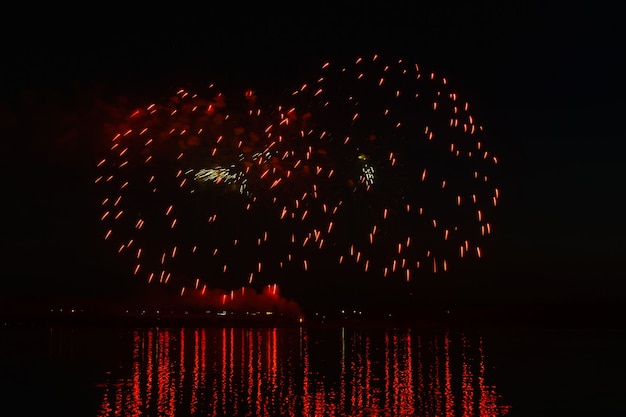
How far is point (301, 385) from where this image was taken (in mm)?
33094

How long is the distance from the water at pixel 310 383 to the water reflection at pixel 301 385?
4cm

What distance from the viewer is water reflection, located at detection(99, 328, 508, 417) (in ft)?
85.8

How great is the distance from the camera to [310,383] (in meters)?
34.0

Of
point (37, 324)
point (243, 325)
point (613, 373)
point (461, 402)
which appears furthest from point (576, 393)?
point (37, 324)

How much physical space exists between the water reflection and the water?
0.04m

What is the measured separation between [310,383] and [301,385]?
0.98 metres

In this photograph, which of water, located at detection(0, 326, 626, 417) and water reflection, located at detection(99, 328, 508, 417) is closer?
water reflection, located at detection(99, 328, 508, 417)

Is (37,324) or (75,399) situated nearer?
(75,399)

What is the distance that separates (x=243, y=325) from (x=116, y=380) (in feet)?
245

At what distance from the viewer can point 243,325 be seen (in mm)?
109062

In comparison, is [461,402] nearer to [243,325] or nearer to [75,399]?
[75,399]

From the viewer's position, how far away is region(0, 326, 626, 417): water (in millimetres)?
26703

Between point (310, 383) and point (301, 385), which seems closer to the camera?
point (301, 385)

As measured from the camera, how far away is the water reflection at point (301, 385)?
26.2m
